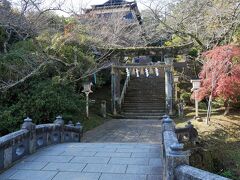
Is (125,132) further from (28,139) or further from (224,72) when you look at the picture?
(28,139)

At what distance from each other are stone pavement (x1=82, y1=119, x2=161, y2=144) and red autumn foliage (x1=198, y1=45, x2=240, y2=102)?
3528mm

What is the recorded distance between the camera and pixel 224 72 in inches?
567

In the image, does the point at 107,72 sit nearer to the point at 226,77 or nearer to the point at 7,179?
the point at 226,77

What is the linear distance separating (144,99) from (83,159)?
15380 millimetres

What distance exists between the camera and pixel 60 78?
13.9 meters

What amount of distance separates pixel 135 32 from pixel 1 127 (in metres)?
11.7

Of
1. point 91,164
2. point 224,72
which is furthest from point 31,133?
point 224,72

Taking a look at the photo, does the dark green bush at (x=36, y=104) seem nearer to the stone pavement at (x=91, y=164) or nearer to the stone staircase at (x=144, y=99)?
the stone pavement at (x=91, y=164)

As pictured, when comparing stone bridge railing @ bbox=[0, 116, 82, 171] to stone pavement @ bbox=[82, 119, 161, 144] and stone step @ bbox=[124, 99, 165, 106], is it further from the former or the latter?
stone step @ bbox=[124, 99, 165, 106]

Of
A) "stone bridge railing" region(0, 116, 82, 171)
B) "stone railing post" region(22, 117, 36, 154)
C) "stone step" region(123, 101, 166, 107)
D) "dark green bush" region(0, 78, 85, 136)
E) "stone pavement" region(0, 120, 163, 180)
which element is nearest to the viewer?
"stone pavement" region(0, 120, 163, 180)

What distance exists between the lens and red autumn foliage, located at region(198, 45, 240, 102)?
46.3ft

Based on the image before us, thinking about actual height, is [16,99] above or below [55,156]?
above

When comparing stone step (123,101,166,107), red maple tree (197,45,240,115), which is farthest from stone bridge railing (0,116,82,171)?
stone step (123,101,166,107)

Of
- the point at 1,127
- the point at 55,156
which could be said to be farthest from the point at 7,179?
the point at 1,127
